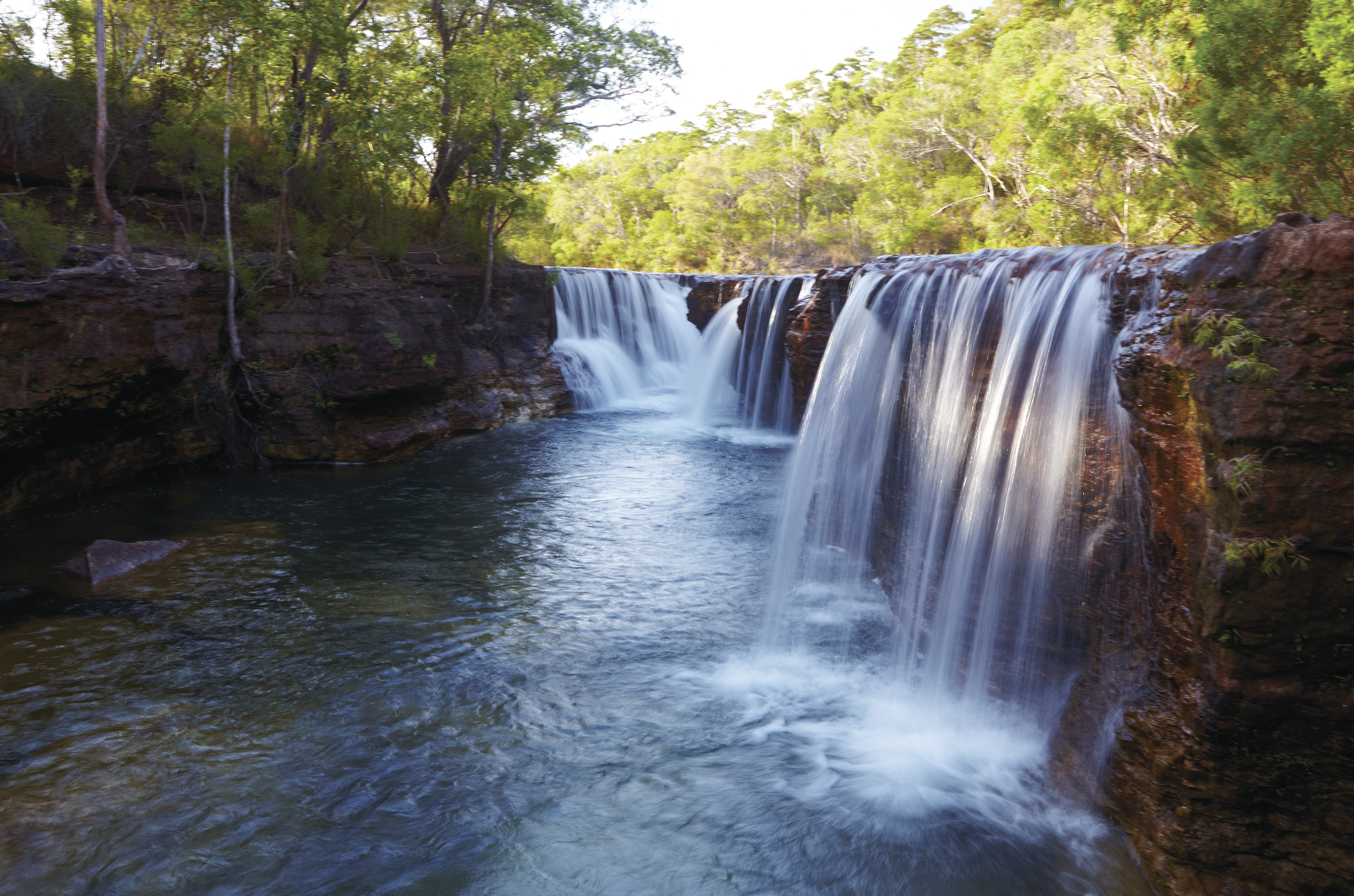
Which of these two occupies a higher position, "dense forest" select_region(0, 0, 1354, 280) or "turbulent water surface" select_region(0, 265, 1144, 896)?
"dense forest" select_region(0, 0, 1354, 280)

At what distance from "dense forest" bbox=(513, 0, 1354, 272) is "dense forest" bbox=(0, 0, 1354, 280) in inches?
3.2

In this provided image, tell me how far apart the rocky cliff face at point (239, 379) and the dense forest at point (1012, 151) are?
226 inches

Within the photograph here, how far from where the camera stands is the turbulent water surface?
391 cm

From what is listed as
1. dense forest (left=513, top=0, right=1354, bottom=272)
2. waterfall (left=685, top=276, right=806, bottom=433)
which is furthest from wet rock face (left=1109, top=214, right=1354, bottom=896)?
waterfall (left=685, top=276, right=806, bottom=433)

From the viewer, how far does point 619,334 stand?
21.4m

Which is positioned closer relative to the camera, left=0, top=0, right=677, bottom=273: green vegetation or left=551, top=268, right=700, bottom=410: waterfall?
left=0, top=0, right=677, bottom=273: green vegetation

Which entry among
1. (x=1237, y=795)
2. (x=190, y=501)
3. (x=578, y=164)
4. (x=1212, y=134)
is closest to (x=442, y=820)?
(x=1237, y=795)

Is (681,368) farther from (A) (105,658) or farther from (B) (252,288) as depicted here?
(A) (105,658)

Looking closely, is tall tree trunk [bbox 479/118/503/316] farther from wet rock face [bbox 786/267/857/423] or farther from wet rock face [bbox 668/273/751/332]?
wet rock face [bbox 786/267/857/423]

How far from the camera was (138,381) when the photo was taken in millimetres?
9469

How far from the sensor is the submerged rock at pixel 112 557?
705 cm

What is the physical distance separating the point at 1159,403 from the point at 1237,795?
1.85 m

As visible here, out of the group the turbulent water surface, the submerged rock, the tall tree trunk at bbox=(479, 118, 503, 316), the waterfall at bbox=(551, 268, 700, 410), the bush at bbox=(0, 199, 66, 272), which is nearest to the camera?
the turbulent water surface

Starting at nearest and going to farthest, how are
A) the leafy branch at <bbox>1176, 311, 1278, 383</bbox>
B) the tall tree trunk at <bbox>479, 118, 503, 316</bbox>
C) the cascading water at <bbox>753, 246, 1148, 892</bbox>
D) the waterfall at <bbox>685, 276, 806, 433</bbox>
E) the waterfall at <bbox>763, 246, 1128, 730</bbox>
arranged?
the leafy branch at <bbox>1176, 311, 1278, 383</bbox>, the cascading water at <bbox>753, 246, 1148, 892</bbox>, the waterfall at <bbox>763, 246, 1128, 730</bbox>, the tall tree trunk at <bbox>479, 118, 503, 316</bbox>, the waterfall at <bbox>685, 276, 806, 433</bbox>
